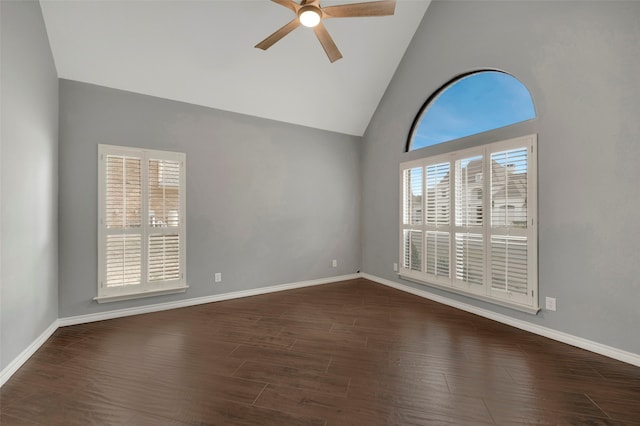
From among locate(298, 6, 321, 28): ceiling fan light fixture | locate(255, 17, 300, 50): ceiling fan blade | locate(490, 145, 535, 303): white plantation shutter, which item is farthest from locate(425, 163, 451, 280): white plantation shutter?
locate(255, 17, 300, 50): ceiling fan blade

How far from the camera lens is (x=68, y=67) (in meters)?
2.85

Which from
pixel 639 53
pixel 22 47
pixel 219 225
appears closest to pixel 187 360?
pixel 219 225

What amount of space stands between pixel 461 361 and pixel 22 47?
4403mm

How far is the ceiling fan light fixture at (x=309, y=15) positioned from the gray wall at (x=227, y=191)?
6.20 ft

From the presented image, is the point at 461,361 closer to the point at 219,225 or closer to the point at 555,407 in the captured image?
the point at 555,407

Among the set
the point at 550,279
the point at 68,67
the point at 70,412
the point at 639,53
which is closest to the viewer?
the point at 70,412

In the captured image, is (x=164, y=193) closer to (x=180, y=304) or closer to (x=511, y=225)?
(x=180, y=304)

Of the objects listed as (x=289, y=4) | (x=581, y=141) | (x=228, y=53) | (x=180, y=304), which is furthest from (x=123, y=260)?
(x=581, y=141)

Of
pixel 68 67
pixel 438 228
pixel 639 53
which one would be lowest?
pixel 438 228

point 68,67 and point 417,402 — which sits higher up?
point 68,67

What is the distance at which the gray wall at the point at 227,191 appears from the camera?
297 cm

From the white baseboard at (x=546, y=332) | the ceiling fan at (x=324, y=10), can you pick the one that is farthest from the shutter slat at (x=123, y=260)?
the white baseboard at (x=546, y=332)

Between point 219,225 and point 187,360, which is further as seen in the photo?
point 219,225

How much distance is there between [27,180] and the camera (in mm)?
2252
